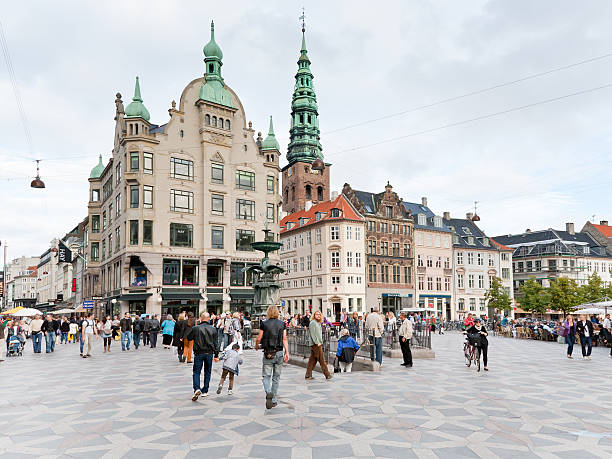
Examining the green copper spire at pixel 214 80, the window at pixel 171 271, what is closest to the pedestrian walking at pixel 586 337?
the window at pixel 171 271

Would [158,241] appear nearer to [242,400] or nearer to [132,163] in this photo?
[132,163]

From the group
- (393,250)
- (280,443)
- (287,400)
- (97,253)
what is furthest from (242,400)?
(393,250)

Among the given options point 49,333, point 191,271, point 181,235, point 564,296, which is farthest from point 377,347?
point 564,296

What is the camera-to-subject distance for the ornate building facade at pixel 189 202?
41.3 metres

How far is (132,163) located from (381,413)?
3711 centimetres

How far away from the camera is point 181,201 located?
142ft

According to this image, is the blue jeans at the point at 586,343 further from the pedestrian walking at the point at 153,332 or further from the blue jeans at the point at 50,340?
the blue jeans at the point at 50,340

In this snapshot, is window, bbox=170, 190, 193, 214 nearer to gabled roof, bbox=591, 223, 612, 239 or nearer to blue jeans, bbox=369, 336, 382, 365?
blue jeans, bbox=369, 336, 382, 365

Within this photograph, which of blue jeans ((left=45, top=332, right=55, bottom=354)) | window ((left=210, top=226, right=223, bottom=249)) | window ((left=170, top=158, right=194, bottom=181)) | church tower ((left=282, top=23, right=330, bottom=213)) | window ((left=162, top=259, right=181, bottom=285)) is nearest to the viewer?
blue jeans ((left=45, top=332, right=55, bottom=354))

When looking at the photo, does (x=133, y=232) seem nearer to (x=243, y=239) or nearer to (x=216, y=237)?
(x=216, y=237)

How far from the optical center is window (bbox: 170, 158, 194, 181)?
43.0 m

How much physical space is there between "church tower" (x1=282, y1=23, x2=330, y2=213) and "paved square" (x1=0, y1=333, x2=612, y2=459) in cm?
6402

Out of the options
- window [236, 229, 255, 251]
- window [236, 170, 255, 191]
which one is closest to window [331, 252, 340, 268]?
window [236, 229, 255, 251]

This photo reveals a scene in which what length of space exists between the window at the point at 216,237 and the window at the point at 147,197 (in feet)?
19.3
